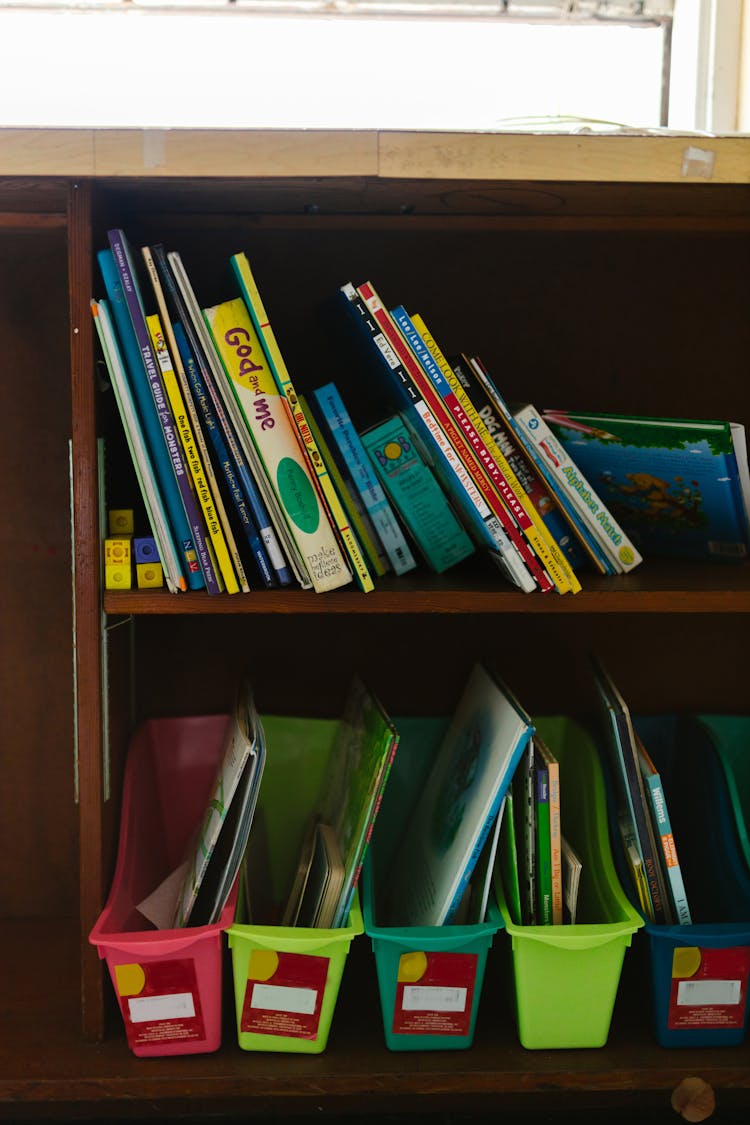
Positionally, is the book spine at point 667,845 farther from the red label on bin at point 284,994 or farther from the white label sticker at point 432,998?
the red label on bin at point 284,994

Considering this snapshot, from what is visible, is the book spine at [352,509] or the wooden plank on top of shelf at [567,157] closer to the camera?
the wooden plank on top of shelf at [567,157]

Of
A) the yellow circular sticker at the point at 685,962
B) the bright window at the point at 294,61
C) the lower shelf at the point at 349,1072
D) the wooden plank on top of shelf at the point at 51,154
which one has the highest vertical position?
the bright window at the point at 294,61

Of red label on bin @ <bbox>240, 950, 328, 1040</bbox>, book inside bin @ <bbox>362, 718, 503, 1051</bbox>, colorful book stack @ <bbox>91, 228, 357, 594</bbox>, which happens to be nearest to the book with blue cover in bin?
book inside bin @ <bbox>362, 718, 503, 1051</bbox>

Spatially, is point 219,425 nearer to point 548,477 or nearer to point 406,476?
point 406,476

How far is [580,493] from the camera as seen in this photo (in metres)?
1.09

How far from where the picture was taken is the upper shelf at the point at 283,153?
87cm

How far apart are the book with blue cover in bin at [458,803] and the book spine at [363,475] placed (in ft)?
0.70

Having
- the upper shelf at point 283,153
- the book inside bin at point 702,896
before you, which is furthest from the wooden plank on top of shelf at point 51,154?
the book inside bin at point 702,896

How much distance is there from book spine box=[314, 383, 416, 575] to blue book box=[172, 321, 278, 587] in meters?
0.12

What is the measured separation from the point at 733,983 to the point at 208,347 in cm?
91

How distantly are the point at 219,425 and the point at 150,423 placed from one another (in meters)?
0.07

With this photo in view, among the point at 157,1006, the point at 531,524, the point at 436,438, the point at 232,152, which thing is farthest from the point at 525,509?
the point at 157,1006

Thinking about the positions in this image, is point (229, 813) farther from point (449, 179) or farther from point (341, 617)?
point (449, 179)

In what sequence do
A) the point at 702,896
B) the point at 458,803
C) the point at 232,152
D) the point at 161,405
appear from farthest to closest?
the point at 702,896, the point at 458,803, the point at 161,405, the point at 232,152
